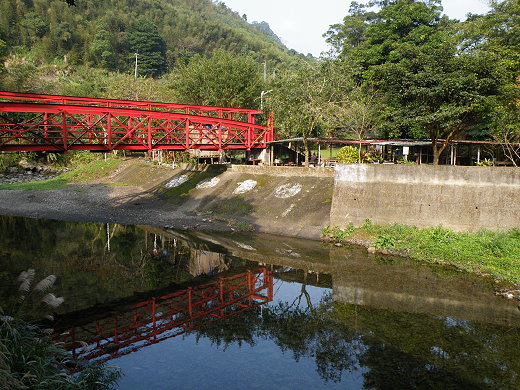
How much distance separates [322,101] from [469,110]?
11.0 meters

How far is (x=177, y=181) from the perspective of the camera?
122 ft

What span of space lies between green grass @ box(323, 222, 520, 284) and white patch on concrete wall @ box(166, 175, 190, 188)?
56.7 ft

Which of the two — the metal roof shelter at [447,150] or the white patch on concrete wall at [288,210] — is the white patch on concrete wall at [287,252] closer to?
the white patch on concrete wall at [288,210]

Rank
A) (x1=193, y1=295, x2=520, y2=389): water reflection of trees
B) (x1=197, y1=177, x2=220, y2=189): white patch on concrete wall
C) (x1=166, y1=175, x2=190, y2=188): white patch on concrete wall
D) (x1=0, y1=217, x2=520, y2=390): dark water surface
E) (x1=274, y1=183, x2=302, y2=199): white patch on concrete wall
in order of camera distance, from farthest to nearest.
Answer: (x1=166, y1=175, x2=190, y2=188): white patch on concrete wall
(x1=197, y1=177, x2=220, y2=189): white patch on concrete wall
(x1=274, y1=183, x2=302, y2=199): white patch on concrete wall
(x1=0, y1=217, x2=520, y2=390): dark water surface
(x1=193, y1=295, x2=520, y2=389): water reflection of trees

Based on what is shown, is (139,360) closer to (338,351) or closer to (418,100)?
(338,351)

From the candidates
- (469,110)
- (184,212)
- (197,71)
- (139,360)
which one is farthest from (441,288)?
(197,71)

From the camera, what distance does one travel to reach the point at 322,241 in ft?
79.6

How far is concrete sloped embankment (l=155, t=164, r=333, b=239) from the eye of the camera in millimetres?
26594

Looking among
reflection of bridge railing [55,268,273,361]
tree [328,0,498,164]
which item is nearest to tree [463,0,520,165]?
tree [328,0,498,164]

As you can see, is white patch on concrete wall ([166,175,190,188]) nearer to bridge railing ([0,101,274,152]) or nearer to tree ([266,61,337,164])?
bridge railing ([0,101,274,152])

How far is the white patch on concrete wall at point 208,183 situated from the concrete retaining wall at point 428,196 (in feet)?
39.1

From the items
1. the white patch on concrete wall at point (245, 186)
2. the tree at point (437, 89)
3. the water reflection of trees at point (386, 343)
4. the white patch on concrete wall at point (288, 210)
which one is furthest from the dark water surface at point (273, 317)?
the tree at point (437, 89)

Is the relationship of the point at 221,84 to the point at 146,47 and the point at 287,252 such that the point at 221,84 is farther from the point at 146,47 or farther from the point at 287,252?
the point at 146,47

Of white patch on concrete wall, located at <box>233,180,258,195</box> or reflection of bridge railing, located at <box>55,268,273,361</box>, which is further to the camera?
white patch on concrete wall, located at <box>233,180,258,195</box>
